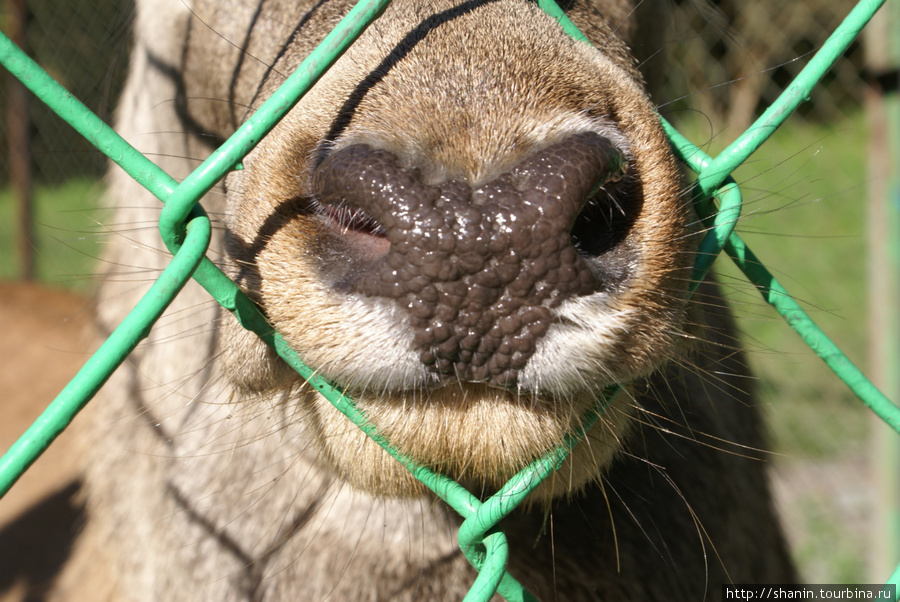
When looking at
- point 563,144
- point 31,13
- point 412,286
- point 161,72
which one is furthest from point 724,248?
point 31,13

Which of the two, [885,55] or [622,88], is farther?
[885,55]

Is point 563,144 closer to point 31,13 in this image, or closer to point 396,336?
point 396,336

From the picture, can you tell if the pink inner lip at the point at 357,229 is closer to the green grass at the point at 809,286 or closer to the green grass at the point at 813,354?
the green grass at the point at 809,286

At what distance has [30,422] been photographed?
370 cm

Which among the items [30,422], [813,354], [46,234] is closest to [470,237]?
[30,422]

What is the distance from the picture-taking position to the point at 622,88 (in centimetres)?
124

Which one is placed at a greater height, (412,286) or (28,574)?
(412,286)

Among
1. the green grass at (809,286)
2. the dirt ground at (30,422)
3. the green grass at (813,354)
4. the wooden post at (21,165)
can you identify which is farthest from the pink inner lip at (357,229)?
the wooden post at (21,165)

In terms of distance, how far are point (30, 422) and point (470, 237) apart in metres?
3.45

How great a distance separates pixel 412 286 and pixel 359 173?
163 mm

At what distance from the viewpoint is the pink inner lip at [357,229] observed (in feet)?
3.40

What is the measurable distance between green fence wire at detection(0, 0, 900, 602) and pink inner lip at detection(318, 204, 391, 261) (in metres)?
0.14

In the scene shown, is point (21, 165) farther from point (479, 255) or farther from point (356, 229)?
point (479, 255)

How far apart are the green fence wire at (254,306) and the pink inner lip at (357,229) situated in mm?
140
